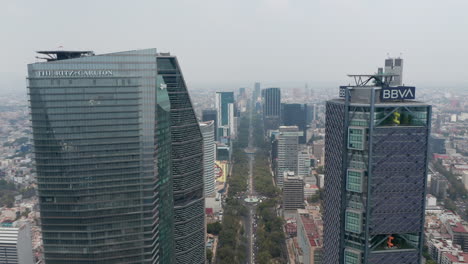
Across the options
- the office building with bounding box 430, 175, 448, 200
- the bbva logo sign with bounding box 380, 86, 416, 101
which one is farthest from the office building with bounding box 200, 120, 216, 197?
the bbva logo sign with bounding box 380, 86, 416, 101

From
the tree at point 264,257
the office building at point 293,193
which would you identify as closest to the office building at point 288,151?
the office building at point 293,193

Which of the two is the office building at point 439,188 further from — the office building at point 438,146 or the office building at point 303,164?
the office building at point 438,146

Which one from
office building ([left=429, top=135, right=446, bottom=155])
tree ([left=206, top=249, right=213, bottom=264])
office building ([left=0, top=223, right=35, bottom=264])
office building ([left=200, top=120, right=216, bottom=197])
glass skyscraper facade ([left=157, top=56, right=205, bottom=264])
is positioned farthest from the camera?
office building ([left=429, top=135, right=446, bottom=155])

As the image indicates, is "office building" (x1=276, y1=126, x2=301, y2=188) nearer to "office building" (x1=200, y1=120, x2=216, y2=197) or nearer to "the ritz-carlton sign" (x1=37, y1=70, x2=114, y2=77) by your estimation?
"office building" (x1=200, y1=120, x2=216, y2=197)

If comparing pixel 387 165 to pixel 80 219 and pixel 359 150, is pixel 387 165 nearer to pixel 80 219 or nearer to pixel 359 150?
pixel 359 150

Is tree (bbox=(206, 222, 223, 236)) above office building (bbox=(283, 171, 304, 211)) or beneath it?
beneath

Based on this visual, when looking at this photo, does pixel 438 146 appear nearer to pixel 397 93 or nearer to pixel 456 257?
pixel 456 257

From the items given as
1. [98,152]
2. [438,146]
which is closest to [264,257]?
[98,152]
